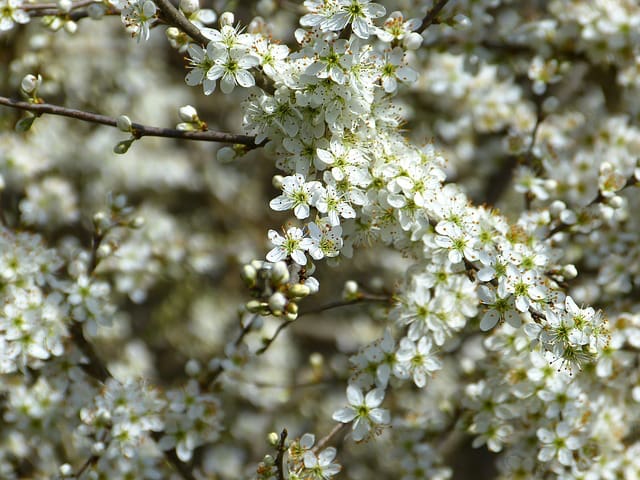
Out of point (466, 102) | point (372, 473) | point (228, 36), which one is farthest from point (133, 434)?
point (466, 102)

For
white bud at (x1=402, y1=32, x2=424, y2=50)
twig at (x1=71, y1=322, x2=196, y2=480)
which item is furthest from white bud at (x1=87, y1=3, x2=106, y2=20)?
twig at (x1=71, y1=322, x2=196, y2=480)

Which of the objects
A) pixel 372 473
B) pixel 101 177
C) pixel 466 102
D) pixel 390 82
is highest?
pixel 390 82

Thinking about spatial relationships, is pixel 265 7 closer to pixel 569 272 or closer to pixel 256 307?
pixel 256 307

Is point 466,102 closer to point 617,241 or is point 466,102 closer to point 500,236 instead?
point 617,241

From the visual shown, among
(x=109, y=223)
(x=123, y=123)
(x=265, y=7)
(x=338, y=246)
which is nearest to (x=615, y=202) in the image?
(x=338, y=246)

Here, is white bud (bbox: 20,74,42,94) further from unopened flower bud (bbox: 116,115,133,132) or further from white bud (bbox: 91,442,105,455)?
white bud (bbox: 91,442,105,455)
